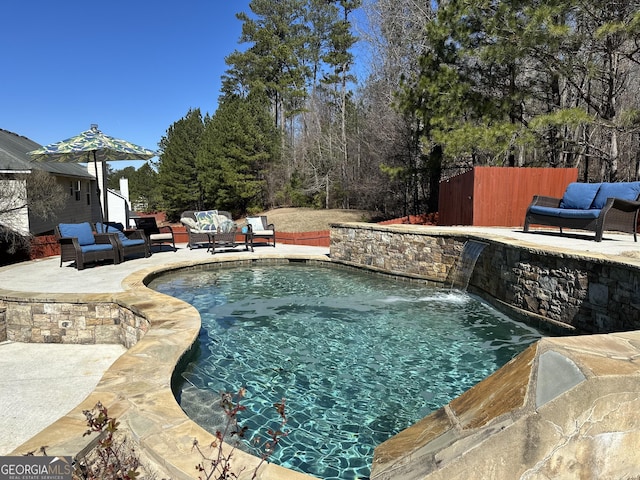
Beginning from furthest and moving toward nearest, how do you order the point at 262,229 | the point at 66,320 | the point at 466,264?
the point at 262,229
the point at 466,264
the point at 66,320

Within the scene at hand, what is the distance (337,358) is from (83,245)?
19.8ft

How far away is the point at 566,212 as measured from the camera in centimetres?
673

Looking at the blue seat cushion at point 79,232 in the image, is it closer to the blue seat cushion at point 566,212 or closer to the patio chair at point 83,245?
the patio chair at point 83,245

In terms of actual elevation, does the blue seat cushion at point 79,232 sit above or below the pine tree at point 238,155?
below

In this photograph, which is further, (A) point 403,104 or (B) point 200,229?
(A) point 403,104

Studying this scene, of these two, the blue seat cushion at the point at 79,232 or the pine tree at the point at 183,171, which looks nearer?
the blue seat cushion at the point at 79,232

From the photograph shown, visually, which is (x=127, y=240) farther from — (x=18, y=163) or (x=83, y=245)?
(x=18, y=163)

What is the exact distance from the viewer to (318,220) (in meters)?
18.9

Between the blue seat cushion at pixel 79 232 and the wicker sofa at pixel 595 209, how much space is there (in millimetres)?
8500

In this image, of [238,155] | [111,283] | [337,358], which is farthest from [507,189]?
[238,155]

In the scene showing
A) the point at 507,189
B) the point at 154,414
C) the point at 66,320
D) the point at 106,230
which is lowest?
the point at 66,320

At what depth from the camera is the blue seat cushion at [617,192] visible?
648cm

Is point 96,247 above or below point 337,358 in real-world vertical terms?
above

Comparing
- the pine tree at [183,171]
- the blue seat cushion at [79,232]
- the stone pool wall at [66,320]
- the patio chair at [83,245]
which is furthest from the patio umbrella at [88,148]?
the pine tree at [183,171]
